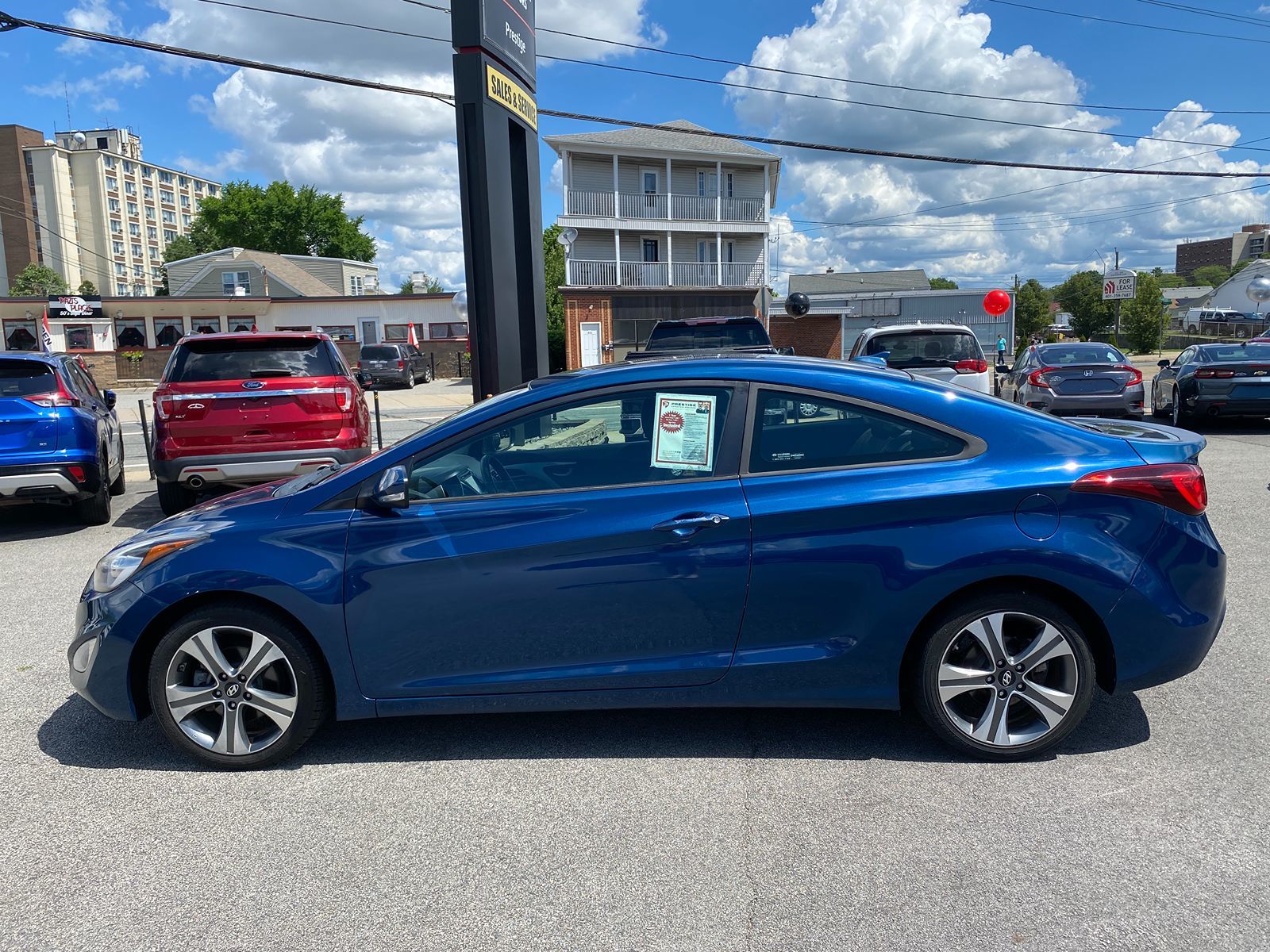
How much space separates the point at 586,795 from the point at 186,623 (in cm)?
166

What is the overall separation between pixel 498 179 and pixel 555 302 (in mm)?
48042

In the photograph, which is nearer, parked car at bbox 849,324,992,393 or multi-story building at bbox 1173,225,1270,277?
parked car at bbox 849,324,992,393

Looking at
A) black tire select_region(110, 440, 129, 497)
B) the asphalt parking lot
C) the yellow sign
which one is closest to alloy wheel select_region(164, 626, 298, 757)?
the asphalt parking lot

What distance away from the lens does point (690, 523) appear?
11.9 ft

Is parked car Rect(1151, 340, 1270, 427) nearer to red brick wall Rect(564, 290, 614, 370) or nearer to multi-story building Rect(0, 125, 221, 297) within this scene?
red brick wall Rect(564, 290, 614, 370)

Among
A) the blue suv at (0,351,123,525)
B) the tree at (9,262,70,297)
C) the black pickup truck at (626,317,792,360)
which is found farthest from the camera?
the tree at (9,262,70,297)

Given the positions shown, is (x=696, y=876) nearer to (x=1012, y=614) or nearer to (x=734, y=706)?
(x=734, y=706)

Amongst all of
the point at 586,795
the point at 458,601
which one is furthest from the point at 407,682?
the point at 586,795

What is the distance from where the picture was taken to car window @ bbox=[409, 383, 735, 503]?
12.4 feet

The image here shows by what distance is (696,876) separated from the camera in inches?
119

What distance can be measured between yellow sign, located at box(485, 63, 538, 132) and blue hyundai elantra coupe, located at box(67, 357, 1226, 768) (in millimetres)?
8030

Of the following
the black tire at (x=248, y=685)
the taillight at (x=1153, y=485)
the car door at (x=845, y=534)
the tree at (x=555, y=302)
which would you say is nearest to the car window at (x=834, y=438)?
the car door at (x=845, y=534)

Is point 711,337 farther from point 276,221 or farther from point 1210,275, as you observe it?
point 1210,275

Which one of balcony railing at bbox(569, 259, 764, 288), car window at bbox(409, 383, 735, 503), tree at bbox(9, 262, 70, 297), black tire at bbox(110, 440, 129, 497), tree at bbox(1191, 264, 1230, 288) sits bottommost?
black tire at bbox(110, 440, 129, 497)
